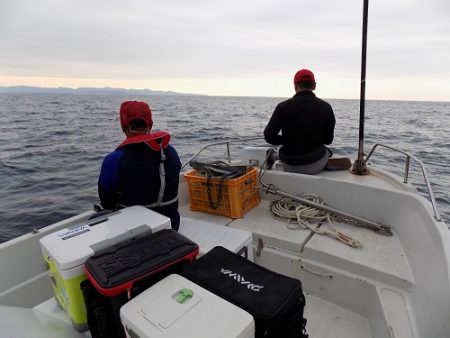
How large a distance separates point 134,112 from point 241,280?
59.9 inches

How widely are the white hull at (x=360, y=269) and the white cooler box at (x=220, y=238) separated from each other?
2.16 ft

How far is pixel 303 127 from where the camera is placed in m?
3.79

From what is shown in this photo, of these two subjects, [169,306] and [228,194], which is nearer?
[169,306]

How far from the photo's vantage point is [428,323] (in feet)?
5.71

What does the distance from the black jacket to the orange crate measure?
2.07 ft

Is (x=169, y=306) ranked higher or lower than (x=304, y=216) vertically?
higher

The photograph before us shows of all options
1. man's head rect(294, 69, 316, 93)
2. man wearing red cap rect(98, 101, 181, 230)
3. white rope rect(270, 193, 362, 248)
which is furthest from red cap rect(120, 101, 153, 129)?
man's head rect(294, 69, 316, 93)

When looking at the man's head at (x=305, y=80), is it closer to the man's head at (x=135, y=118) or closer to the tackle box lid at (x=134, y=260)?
the man's head at (x=135, y=118)

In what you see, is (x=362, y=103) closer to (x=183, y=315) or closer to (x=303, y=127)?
(x=303, y=127)

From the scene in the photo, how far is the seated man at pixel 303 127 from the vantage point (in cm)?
375

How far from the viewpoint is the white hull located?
6.28 ft

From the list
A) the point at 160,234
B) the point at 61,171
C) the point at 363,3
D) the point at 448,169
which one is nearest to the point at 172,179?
the point at 160,234

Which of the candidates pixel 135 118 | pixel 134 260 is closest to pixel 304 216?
pixel 135 118

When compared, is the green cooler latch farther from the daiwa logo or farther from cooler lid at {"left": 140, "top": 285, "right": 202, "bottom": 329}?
the daiwa logo
